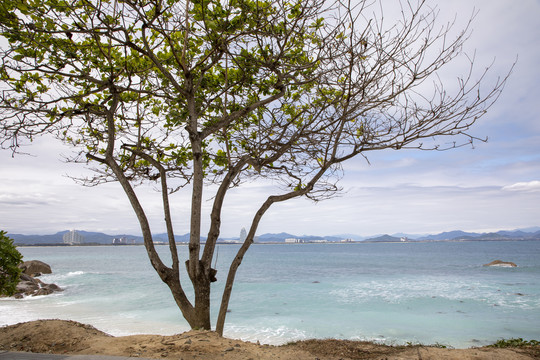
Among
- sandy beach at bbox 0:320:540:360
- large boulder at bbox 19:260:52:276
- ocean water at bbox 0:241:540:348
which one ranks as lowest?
ocean water at bbox 0:241:540:348

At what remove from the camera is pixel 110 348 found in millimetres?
4801

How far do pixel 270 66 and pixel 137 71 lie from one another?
217cm

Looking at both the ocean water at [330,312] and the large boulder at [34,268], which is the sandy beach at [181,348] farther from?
the large boulder at [34,268]

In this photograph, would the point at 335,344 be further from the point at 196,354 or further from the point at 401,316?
the point at 401,316

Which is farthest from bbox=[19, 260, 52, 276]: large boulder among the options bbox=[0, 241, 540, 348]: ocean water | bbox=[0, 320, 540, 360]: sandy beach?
bbox=[0, 320, 540, 360]: sandy beach

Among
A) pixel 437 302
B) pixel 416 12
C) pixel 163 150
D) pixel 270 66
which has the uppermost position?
pixel 416 12

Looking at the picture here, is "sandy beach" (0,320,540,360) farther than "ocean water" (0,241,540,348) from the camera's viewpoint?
No

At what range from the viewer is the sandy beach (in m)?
4.50

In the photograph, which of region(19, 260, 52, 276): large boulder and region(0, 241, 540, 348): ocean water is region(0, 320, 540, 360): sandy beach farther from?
region(19, 260, 52, 276): large boulder

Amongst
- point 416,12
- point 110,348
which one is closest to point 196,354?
point 110,348

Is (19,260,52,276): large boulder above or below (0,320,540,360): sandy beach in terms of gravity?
below

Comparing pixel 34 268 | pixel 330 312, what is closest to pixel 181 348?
pixel 330 312

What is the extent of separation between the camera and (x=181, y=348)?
454 centimetres

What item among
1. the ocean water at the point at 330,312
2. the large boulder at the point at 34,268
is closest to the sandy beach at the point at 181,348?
the ocean water at the point at 330,312
